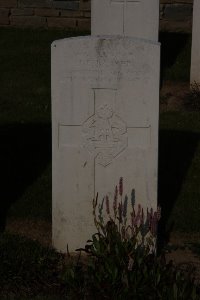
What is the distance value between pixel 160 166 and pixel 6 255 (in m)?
2.71

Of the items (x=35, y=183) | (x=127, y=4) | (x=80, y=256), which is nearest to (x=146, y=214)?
(x=80, y=256)

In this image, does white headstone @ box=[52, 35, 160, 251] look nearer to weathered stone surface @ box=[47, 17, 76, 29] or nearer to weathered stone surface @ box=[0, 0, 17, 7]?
weathered stone surface @ box=[47, 17, 76, 29]

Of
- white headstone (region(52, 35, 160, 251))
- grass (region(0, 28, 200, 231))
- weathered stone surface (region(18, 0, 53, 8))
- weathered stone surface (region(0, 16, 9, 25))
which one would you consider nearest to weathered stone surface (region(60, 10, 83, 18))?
weathered stone surface (region(18, 0, 53, 8))

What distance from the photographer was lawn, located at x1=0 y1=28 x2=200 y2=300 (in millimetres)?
7164

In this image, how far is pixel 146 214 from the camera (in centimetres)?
608

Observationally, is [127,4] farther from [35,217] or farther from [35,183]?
[35,217]

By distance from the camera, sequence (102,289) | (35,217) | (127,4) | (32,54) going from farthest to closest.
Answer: (32,54) < (127,4) < (35,217) < (102,289)

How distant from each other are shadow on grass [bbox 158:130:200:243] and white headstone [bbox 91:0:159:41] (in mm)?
1777

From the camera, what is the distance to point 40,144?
9055mm

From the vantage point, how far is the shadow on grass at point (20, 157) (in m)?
7.60

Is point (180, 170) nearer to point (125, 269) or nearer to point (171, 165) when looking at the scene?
point (171, 165)

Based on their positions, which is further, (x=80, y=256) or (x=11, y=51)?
(x=11, y=51)

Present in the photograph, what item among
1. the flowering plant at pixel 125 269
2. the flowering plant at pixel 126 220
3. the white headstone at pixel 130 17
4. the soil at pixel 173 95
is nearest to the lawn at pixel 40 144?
the soil at pixel 173 95

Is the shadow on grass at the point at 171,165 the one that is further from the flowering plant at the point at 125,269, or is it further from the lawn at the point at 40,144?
the flowering plant at the point at 125,269
